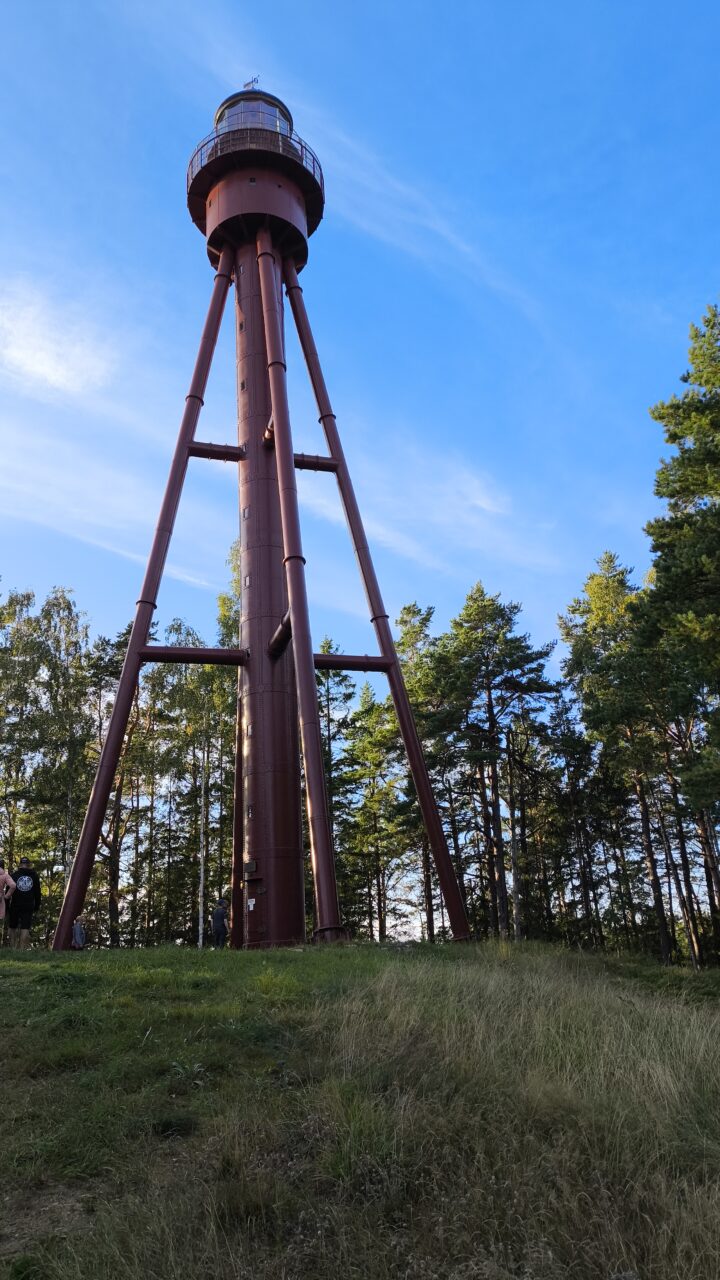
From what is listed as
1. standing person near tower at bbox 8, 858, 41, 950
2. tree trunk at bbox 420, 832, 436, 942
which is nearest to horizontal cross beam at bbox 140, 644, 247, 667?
standing person near tower at bbox 8, 858, 41, 950

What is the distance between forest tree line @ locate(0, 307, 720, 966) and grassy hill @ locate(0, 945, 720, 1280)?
50.6 feet

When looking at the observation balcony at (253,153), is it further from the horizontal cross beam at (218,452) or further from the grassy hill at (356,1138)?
the grassy hill at (356,1138)

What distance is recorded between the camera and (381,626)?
57.4 feet

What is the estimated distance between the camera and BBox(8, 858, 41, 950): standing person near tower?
13688 millimetres

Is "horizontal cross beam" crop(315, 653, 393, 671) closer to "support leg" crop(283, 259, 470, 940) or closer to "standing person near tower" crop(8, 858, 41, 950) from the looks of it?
"support leg" crop(283, 259, 470, 940)

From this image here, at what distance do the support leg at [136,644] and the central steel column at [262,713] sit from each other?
1.41 m

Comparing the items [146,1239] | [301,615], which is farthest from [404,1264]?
[301,615]

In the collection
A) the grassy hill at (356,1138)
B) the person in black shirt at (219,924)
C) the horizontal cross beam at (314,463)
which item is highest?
the horizontal cross beam at (314,463)

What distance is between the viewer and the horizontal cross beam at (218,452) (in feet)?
63.5

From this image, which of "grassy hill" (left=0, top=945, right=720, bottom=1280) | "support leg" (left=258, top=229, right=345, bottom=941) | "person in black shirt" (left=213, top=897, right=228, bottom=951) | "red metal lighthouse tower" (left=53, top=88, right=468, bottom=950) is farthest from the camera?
"person in black shirt" (left=213, top=897, right=228, bottom=951)

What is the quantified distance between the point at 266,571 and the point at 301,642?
4080 millimetres

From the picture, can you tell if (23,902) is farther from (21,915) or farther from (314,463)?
(314,463)

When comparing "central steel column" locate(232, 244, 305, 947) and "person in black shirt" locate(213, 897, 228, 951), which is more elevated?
"central steel column" locate(232, 244, 305, 947)

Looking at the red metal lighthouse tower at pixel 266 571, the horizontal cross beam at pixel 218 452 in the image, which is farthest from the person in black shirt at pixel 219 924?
the horizontal cross beam at pixel 218 452
